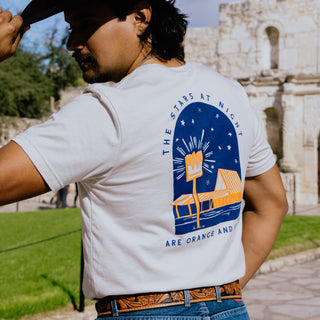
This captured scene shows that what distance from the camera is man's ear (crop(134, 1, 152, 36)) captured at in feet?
4.30

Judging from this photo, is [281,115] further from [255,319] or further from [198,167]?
[198,167]

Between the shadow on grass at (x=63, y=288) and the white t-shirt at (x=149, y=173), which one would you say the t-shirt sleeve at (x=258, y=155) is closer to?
the white t-shirt at (x=149, y=173)

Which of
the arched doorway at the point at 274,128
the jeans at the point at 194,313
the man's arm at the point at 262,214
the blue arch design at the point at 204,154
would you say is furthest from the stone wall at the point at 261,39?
the jeans at the point at 194,313

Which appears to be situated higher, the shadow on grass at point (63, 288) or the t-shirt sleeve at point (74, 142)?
the t-shirt sleeve at point (74, 142)

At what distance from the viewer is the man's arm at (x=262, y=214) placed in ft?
5.36

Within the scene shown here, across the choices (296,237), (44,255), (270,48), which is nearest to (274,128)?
(270,48)

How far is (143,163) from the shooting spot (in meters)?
1.15

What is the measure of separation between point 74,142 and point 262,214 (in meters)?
0.85

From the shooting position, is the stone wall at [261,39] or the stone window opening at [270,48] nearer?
the stone wall at [261,39]

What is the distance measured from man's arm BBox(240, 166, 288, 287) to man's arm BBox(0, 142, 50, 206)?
2.75ft

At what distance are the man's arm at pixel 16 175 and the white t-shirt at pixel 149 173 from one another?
18 mm

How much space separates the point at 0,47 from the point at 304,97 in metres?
19.2

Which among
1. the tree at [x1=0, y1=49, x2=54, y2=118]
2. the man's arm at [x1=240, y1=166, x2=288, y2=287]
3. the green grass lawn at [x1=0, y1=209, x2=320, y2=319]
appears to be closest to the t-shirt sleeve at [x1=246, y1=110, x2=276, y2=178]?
the man's arm at [x1=240, y1=166, x2=288, y2=287]

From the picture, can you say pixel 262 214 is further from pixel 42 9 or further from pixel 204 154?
pixel 42 9
